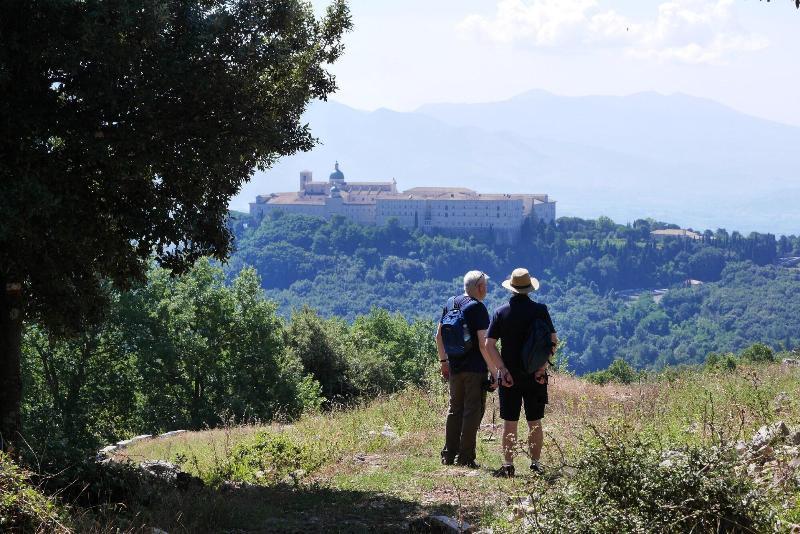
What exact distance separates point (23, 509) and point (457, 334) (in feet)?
12.5

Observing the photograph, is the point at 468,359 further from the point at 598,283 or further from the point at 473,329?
the point at 598,283

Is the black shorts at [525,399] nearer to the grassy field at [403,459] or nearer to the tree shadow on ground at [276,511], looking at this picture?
the grassy field at [403,459]

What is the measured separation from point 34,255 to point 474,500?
387 centimetres

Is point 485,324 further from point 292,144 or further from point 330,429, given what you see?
point 330,429

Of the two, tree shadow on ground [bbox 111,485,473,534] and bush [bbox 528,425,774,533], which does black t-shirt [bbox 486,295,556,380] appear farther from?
bush [bbox 528,425,774,533]

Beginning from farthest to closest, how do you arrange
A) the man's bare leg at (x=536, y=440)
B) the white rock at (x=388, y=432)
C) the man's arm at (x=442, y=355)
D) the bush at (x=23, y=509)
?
the white rock at (x=388, y=432) < the man's arm at (x=442, y=355) < the man's bare leg at (x=536, y=440) < the bush at (x=23, y=509)

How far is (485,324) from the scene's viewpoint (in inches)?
289

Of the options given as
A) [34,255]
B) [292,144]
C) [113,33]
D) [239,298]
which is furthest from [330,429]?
[239,298]

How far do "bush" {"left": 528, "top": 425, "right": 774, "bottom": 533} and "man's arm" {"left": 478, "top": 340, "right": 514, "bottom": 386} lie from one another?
101 inches

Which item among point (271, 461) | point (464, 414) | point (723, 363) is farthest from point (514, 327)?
point (723, 363)

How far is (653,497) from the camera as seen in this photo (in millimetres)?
4102

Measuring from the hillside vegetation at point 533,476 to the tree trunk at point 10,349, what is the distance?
5.35ft

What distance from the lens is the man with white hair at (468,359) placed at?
7328mm

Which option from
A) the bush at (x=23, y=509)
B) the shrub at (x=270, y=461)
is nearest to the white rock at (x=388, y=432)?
the shrub at (x=270, y=461)
